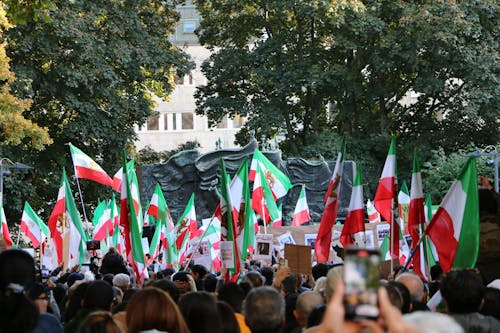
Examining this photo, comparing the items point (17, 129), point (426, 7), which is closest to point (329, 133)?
point (426, 7)

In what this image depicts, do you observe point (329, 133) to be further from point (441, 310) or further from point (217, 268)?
point (441, 310)

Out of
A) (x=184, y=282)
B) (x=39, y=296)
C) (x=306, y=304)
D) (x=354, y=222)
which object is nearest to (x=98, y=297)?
(x=39, y=296)

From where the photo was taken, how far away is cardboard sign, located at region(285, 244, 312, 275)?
11578 millimetres

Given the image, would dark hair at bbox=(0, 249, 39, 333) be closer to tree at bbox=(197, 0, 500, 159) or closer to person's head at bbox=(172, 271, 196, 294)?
person's head at bbox=(172, 271, 196, 294)

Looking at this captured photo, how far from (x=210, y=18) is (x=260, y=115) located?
5437 mm

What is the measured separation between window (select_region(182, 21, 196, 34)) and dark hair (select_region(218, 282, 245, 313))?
66.9 meters

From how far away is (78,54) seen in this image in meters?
36.5

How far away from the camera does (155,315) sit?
18.0 ft

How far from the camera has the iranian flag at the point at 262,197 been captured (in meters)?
21.6

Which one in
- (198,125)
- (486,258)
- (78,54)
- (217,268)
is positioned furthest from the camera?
(198,125)

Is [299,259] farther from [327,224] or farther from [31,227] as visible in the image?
[31,227]

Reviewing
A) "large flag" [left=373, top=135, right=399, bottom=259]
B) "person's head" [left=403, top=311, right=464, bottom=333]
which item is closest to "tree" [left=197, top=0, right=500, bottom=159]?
"large flag" [left=373, top=135, right=399, bottom=259]

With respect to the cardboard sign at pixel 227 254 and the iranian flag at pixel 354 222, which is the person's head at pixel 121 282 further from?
the iranian flag at pixel 354 222

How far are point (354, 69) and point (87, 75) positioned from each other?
1132 cm
